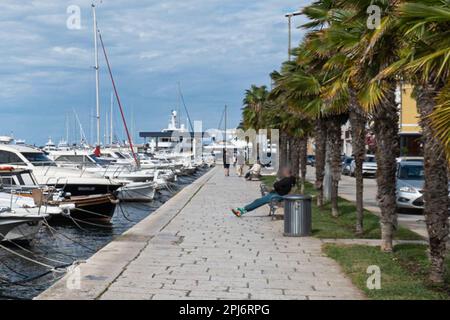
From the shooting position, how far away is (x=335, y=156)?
1867cm

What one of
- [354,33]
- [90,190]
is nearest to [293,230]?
[354,33]

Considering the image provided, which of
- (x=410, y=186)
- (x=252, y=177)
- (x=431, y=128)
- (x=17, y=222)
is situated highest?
(x=431, y=128)

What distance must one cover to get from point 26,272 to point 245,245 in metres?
4.52

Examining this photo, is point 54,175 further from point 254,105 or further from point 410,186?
point 254,105

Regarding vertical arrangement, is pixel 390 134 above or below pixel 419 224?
above

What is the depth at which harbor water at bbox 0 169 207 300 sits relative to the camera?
36.2 feet

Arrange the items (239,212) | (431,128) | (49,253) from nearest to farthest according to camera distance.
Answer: (431,128) < (49,253) < (239,212)

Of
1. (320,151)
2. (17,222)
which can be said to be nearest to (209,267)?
(17,222)

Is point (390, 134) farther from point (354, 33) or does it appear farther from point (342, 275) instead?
point (342, 275)

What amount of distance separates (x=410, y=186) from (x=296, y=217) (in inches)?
320

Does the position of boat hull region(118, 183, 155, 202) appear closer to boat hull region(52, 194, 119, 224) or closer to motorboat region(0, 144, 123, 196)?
motorboat region(0, 144, 123, 196)

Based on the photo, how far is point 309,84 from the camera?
1838cm

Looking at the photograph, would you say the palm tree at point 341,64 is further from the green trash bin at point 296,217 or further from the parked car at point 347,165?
the parked car at point 347,165

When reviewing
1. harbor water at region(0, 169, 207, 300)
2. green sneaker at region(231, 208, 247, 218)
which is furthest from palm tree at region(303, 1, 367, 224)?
harbor water at region(0, 169, 207, 300)
